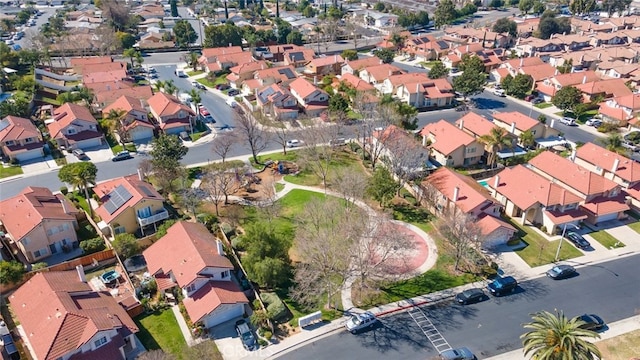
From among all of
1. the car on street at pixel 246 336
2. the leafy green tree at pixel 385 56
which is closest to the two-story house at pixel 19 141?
the car on street at pixel 246 336

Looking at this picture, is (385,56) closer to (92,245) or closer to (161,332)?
(92,245)

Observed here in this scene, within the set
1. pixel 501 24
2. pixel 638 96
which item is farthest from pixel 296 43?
pixel 638 96

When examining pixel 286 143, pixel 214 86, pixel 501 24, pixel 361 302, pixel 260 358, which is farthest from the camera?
pixel 501 24

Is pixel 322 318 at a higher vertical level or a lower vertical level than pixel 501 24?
lower

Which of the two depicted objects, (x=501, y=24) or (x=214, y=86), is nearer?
(x=214, y=86)

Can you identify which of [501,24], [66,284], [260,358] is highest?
[501,24]

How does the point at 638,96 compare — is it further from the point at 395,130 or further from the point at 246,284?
the point at 246,284

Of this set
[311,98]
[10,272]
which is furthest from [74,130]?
[311,98]

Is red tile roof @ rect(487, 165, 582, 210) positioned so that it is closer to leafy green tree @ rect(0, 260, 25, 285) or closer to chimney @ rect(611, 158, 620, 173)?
chimney @ rect(611, 158, 620, 173)
